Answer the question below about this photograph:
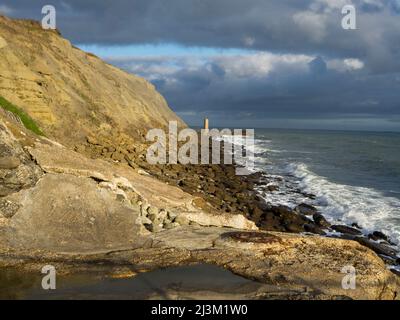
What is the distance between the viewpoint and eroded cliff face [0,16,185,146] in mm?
20672

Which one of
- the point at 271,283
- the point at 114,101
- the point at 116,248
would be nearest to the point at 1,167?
the point at 116,248

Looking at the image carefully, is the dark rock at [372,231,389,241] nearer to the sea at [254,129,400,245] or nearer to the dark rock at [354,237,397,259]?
the sea at [254,129,400,245]

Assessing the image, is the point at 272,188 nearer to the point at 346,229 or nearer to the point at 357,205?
the point at 357,205

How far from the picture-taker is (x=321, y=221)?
17.4 m

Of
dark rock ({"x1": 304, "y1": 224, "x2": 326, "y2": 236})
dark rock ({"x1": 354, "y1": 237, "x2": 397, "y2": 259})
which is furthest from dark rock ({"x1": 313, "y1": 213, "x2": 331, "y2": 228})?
dark rock ({"x1": 354, "y1": 237, "x2": 397, "y2": 259})

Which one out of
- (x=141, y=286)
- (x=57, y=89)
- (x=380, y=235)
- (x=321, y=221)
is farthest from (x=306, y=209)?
(x=57, y=89)

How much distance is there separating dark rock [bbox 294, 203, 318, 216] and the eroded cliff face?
37.8ft

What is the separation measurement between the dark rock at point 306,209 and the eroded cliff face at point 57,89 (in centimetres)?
1152

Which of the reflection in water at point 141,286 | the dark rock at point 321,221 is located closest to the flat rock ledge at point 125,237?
the reflection in water at point 141,286

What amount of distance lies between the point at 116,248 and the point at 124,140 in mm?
18408

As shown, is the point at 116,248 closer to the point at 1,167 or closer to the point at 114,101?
the point at 1,167

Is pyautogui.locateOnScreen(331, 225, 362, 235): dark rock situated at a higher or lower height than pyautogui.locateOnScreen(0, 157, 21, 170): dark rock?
lower

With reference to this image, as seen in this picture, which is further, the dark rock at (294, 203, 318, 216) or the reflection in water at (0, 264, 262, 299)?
the dark rock at (294, 203, 318, 216)
